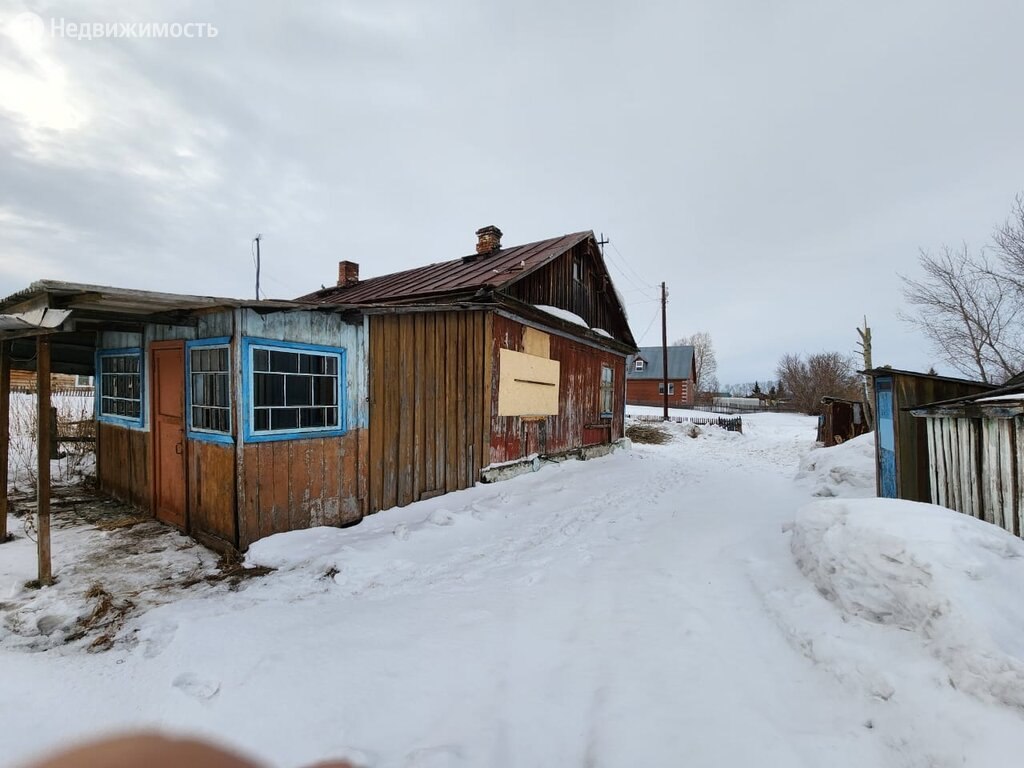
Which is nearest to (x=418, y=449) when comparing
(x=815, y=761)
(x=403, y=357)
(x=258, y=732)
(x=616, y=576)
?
(x=403, y=357)

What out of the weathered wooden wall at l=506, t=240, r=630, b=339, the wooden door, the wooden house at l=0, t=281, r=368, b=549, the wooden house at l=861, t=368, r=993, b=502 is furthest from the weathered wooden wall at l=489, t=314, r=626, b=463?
the wooden house at l=861, t=368, r=993, b=502

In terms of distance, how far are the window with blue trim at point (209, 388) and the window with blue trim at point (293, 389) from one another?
279 mm

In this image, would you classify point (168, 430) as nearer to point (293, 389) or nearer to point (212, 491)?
point (212, 491)

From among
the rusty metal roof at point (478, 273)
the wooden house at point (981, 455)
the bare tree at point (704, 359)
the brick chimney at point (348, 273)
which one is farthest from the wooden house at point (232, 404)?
the bare tree at point (704, 359)

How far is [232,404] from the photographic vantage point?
4789 mm

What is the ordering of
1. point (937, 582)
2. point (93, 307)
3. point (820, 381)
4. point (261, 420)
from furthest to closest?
1. point (820, 381)
2. point (261, 420)
3. point (93, 307)
4. point (937, 582)

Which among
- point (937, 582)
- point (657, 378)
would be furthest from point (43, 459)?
point (657, 378)

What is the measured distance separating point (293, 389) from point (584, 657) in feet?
13.6

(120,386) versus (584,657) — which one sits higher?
(120,386)

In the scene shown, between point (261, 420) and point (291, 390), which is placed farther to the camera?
point (291, 390)

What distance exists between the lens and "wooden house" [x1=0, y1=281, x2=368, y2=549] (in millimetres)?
4762

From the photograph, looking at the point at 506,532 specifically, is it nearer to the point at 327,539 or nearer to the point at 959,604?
the point at 327,539

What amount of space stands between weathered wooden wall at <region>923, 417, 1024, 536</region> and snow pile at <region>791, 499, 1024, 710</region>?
4.19ft

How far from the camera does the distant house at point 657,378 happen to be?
40.8 m
